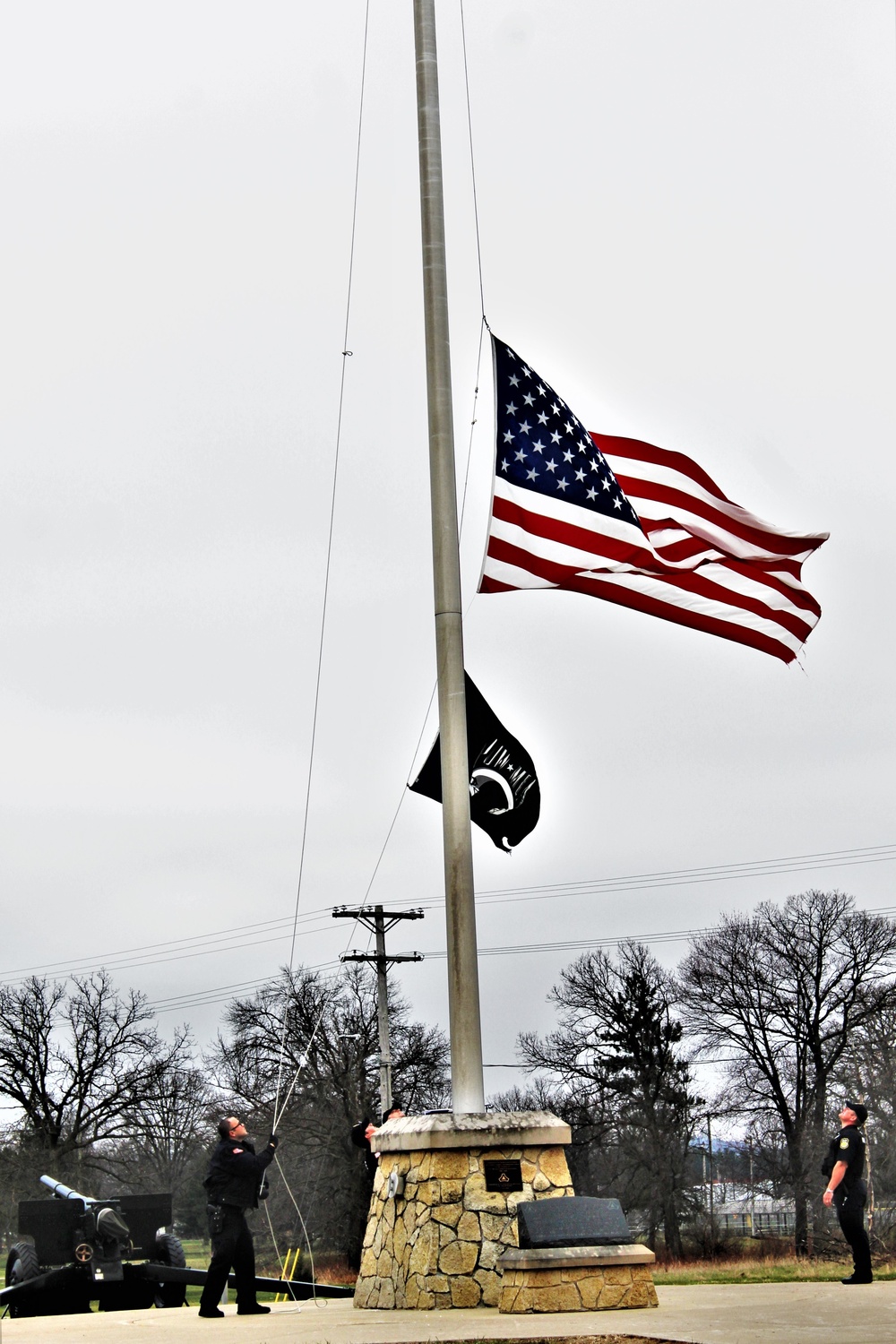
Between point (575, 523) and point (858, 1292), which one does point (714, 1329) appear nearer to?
point (858, 1292)

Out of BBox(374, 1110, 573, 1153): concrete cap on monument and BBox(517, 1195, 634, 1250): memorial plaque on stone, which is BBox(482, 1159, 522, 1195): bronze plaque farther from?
BBox(517, 1195, 634, 1250): memorial plaque on stone

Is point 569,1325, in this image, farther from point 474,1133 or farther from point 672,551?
point 672,551

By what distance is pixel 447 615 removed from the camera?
12.4 metres

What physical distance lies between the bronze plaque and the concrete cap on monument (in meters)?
0.12

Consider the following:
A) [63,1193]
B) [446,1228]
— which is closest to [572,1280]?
[446,1228]

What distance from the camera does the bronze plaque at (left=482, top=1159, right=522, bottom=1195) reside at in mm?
10977

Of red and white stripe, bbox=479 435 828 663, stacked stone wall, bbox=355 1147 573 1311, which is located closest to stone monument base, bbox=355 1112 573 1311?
stacked stone wall, bbox=355 1147 573 1311

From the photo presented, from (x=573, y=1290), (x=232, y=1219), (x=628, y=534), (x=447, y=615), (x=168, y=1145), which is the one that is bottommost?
(x=573, y=1290)

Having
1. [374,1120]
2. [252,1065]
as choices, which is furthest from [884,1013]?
[252,1065]

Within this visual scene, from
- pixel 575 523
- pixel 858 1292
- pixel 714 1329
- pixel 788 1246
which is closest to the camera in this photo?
pixel 714 1329

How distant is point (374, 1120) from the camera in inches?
1907

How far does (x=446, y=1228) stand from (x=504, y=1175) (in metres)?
0.58

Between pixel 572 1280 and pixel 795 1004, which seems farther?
pixel 795 1004

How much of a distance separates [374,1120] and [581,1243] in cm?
4013
